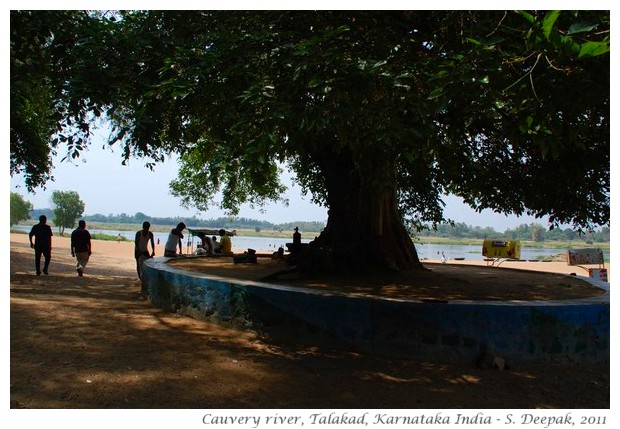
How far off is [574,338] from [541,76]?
3.86 metres

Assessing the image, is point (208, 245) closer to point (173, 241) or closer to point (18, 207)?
point (173, 241)

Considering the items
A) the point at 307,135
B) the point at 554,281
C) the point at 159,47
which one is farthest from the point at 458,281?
the point at 159,47

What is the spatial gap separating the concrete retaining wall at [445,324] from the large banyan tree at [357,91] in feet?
5.83

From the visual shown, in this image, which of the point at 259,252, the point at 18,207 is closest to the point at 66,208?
the point at 18,207

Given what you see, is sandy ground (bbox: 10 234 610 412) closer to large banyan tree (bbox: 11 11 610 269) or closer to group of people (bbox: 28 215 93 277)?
large banyan tree (bbox: 11 11 610 269)

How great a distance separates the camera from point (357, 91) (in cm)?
543

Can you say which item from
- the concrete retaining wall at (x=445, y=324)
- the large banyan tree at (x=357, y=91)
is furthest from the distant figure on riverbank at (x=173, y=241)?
the concrete retaining wall at (x=445, y=324)

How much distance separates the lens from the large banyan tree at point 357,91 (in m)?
4.84

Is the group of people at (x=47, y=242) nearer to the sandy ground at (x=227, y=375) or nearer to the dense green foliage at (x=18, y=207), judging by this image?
the sandy ground at (x=227, y=375)

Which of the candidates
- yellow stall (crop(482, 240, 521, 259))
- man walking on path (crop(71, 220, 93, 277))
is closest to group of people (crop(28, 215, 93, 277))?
man walking on path (crop(71, 220, 93, 277))

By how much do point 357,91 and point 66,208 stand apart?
315 ft

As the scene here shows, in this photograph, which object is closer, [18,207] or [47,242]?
[47,242]

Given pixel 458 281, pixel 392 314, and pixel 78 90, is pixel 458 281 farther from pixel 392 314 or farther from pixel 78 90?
pixel 78 90

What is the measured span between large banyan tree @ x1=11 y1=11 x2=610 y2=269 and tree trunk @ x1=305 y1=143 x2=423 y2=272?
0.10 ft
